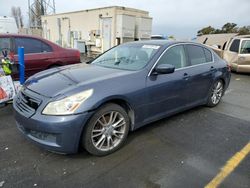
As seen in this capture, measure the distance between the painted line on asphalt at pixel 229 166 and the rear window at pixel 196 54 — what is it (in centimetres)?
171

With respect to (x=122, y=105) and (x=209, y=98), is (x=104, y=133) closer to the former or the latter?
(x=122, y=105)

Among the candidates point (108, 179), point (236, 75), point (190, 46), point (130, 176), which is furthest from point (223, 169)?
point (236, 75)

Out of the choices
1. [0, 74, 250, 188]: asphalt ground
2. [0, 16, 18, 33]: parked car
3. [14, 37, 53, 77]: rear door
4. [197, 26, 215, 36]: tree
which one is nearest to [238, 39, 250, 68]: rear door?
[0, 74, 250, 188]: asphalt ground

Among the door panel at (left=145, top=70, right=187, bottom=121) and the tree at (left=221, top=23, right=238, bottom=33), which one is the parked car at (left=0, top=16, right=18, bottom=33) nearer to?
the door panel at (left=145, top=70, right=187, bottom=121)

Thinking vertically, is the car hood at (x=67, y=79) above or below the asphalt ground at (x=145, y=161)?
above

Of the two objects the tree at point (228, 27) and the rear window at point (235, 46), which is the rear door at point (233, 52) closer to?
the rear window at point (235, 46)

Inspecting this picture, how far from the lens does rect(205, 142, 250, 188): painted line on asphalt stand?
2408 millimetres

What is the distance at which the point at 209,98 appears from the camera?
15.3ft

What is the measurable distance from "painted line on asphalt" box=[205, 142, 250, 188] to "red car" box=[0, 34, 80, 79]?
15.2ft

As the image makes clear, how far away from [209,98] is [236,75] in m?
5.69

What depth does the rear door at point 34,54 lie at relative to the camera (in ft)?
17.6

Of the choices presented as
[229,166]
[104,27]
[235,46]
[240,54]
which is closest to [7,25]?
[104,27]

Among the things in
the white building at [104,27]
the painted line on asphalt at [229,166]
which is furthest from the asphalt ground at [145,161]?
the white building at [104,27]

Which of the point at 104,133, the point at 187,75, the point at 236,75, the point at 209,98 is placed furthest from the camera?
the point at 236,75
